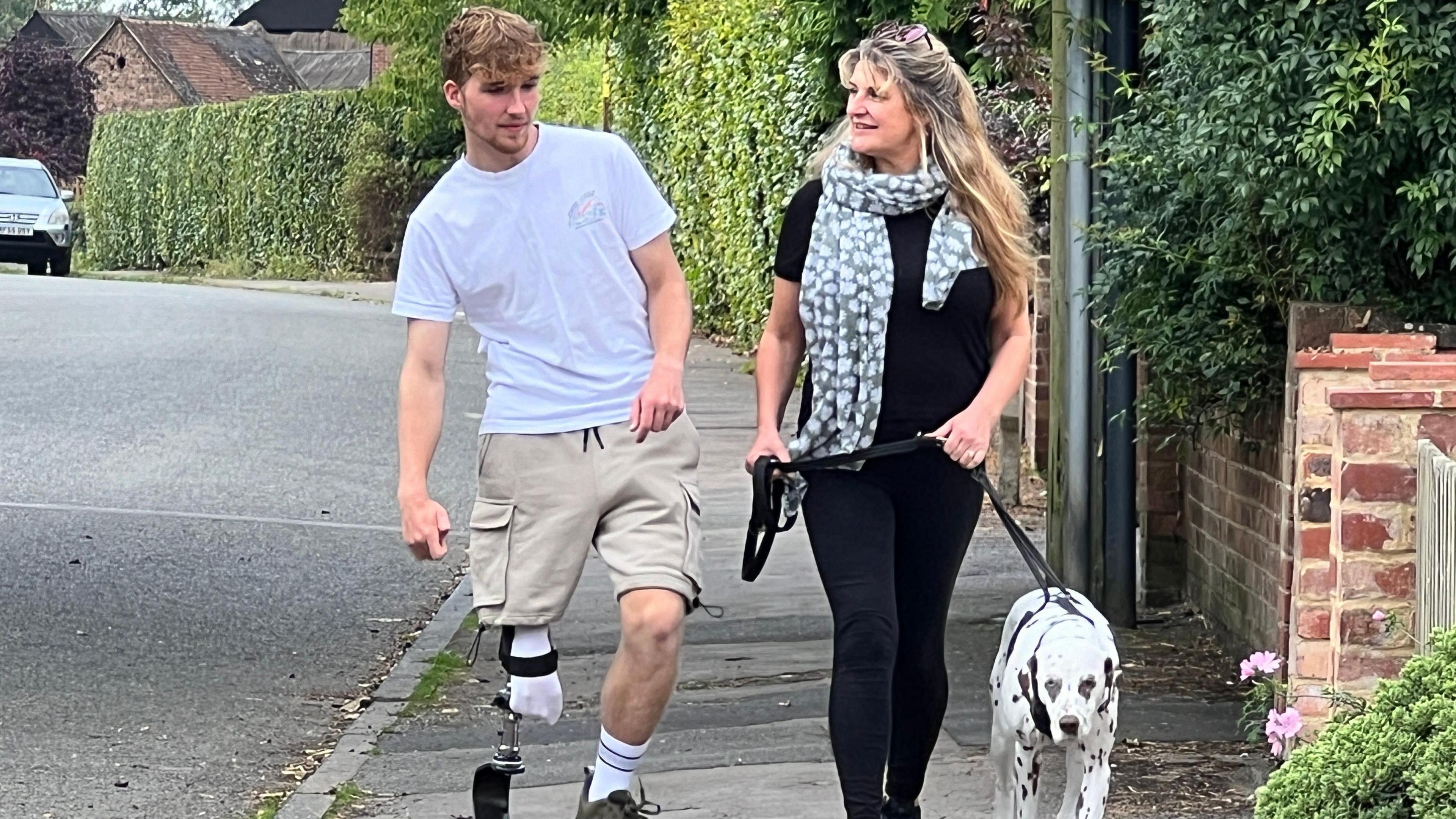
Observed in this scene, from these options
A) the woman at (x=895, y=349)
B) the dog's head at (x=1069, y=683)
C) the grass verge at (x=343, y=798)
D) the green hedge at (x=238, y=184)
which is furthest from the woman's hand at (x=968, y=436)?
the green hedge at (x=238, y=184)

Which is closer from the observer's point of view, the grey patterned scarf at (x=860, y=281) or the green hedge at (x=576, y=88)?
the grey patterned scarf at (x=860, y=281)

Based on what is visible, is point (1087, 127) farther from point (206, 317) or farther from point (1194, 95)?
point (206, 317)

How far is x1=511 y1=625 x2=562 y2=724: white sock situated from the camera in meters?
4.77

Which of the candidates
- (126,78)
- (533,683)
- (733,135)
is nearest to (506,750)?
(533,683)

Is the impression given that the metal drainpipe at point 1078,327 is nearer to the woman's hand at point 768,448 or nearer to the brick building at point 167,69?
the woman's hand at point 768,448

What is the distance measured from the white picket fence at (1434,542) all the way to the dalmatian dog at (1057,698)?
0.72 m

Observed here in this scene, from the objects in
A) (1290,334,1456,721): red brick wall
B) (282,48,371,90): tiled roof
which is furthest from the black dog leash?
(282,48,371,90): tiled roof

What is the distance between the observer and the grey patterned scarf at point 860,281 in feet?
14.6

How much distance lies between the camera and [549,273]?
4633mm

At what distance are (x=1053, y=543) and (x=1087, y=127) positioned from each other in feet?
5.22

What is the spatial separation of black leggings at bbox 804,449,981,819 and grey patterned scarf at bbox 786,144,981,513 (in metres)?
0.13

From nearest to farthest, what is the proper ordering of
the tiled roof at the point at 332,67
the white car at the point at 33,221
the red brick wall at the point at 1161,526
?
the red brick wall at the point at 1161,526 → the white car at the point at 33,221 → the tiled roof at the point at 332,67

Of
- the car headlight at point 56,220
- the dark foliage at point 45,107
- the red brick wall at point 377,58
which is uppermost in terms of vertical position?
the red brick wall at point 377,58

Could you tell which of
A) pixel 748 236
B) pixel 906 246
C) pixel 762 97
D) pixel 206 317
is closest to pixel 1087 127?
pixel 906 246
